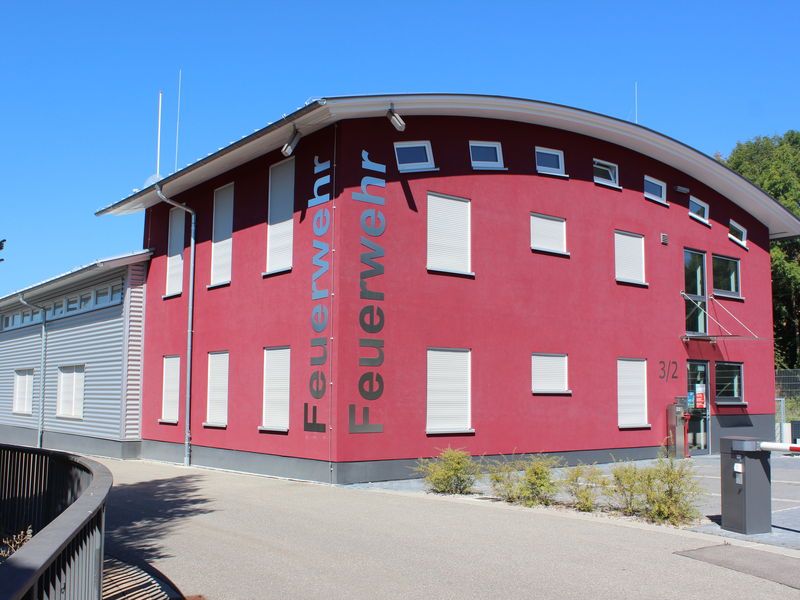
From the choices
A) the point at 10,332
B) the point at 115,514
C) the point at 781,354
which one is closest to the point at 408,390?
the point at 115,514

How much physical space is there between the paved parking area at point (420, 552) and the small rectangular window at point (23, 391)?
18450 mm

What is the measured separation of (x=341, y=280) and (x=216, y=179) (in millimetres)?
6166

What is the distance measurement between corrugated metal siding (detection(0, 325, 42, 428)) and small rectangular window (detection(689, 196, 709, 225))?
22.3 metres

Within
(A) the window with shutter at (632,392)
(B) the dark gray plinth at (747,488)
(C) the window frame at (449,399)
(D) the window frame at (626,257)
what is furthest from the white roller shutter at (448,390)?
(B) the dark gray plinth at (747,488)

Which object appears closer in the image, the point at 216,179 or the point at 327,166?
the point at 327,166

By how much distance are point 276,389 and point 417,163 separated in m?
5.51

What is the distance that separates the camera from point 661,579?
19.4 ft

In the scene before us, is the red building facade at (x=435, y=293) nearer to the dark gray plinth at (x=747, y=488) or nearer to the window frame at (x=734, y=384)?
the window frame at (x=734, y=384)

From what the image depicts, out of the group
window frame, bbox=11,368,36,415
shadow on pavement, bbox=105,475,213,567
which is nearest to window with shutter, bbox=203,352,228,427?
shadow on pavement, bbox=105,475,213,567

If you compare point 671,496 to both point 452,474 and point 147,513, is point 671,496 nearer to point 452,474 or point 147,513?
point 452,474

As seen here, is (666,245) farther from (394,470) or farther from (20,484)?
(20,484)

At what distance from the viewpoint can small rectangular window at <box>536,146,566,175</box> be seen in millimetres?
16297

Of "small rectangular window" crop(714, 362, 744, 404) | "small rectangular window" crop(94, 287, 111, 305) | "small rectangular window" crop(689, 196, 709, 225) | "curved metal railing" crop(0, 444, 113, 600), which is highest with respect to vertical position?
"small rectangular window" crop(689, 196, 709, 225)

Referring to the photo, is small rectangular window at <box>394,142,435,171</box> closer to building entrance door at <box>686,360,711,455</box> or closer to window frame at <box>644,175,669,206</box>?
window frame at <box>644,175,669,206</box>
